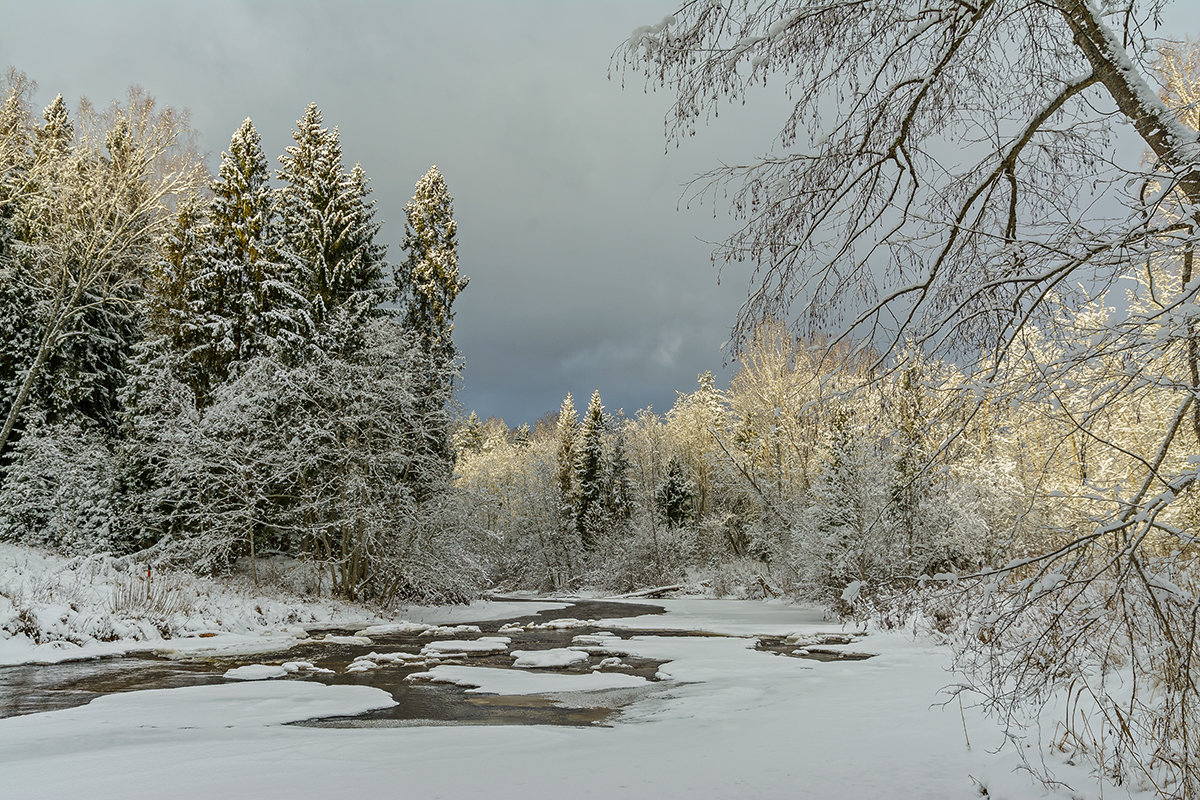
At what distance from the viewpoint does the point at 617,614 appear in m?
19.0

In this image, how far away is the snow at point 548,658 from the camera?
8.78 m

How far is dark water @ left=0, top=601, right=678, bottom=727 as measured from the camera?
566 cm

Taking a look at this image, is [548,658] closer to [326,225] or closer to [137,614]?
[137,614]

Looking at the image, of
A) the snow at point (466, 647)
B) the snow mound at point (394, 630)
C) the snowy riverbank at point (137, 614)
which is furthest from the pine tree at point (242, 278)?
the snow at point (466, 647)

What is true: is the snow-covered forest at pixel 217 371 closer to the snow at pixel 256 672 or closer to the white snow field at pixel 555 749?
the snow at pixel 256 672

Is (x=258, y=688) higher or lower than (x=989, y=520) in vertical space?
lower

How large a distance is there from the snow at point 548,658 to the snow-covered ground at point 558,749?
66.4 inches

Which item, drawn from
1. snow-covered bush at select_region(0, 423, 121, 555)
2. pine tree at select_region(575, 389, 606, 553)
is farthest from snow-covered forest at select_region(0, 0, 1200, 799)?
pine tree at select_region(575, 389, 606, 553)

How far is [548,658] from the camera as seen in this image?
9.13 meters

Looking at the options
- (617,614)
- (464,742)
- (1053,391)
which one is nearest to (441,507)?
(617,614)

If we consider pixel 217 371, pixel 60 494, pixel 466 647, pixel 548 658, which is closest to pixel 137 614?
pixel 466 647

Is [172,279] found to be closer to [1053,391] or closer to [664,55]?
[664,55]

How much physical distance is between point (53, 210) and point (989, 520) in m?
23.6

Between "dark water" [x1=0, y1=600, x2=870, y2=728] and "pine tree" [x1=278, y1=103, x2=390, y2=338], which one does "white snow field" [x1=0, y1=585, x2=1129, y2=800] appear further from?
"pine tree" [x1=278, y1=103, x2=390, y2=338]
